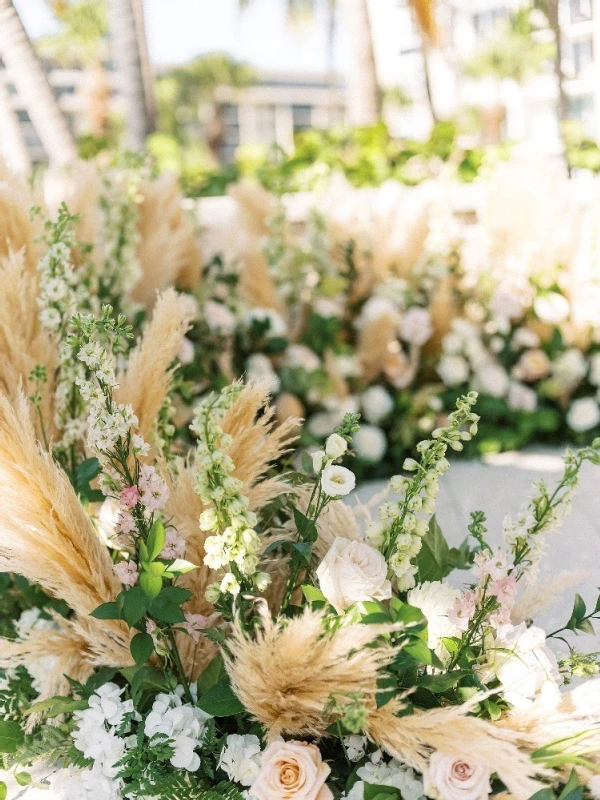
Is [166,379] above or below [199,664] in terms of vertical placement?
above

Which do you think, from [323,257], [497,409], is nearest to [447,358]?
[497,409]

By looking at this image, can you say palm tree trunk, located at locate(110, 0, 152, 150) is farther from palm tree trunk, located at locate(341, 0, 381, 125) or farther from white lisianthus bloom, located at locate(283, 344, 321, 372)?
white lisianthus bloom, located at locate(283, 344, 321, 372)

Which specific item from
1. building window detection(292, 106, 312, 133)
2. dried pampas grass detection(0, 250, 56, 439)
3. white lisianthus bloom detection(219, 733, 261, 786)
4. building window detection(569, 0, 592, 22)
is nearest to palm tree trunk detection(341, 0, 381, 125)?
building window detection(569, 0, 592, 22)

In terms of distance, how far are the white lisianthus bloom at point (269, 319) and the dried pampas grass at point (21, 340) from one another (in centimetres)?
107

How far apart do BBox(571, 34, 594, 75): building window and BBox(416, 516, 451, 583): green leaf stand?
6.06 m

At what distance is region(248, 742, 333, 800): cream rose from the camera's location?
3.01ft

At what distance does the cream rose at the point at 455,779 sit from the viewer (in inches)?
33.8

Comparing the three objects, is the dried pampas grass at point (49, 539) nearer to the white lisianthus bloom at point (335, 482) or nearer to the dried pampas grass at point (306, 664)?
the dried pampas grass at point (306, 664)

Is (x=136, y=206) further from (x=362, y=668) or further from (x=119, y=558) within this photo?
(x=362, y=668)

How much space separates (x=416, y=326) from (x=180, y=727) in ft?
5.89

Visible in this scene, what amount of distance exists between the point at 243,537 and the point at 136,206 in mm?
1518

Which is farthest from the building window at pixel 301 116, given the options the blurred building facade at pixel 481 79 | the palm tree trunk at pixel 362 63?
the palm tree trunk at pixel 362 63

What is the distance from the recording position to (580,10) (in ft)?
17.7

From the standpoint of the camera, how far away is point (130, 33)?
356 cm
